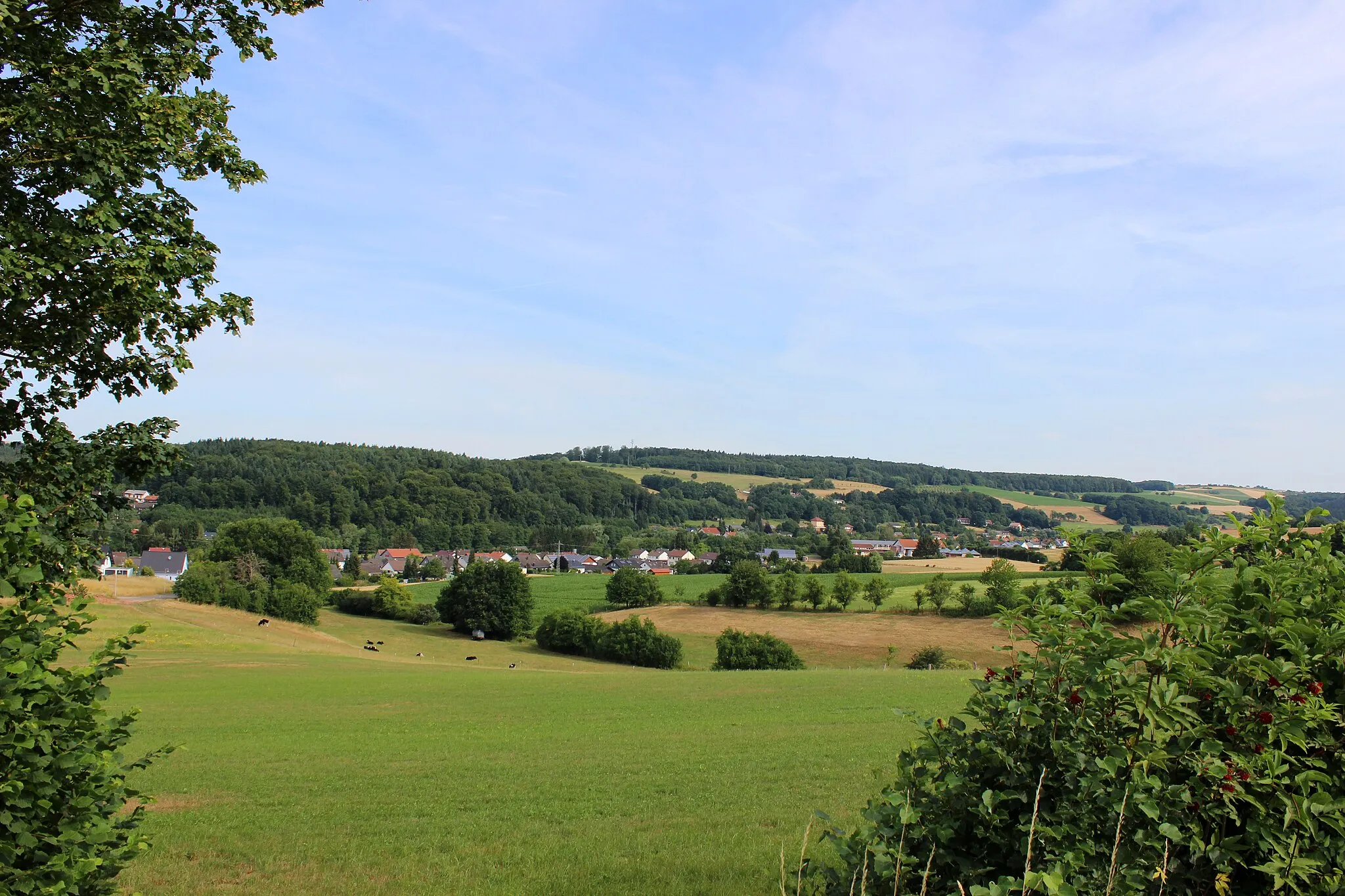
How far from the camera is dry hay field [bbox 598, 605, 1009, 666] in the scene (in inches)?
2419

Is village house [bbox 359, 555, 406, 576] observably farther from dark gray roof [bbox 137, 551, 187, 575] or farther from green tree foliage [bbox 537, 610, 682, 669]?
green tree foliage [bbox 537, 610, 682, 669]

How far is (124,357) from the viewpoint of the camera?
20.7ft

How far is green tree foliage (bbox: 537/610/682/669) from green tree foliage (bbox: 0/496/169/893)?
60.3m

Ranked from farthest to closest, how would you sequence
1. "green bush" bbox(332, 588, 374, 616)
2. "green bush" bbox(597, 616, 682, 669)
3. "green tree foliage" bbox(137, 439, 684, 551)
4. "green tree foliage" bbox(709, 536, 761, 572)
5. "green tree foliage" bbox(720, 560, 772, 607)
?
1. "green tree foliage" bbox(137, 439, 684, 551)
2. "green tree foliage" bbox(709, 536, 761, 572)
3. "green bush" bbox(332, 588, 374, 616)
4. "green tree foliage" bbox(720, 560, 772, 607)
5. "green bush" bbox(597, 616, 682, 669)

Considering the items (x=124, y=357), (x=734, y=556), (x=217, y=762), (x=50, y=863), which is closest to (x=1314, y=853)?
(x=50, y=863)

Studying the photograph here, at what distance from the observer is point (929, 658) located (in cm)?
5894

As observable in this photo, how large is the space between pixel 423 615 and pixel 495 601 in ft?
43.6

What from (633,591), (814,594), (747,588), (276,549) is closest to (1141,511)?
(814,594)

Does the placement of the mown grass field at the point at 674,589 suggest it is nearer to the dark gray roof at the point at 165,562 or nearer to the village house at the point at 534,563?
the village house at the point at 534,563

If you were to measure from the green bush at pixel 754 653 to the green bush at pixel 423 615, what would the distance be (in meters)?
39.4

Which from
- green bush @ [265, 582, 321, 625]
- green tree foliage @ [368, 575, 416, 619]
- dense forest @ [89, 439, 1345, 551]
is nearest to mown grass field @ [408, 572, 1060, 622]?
green tree foliage @ [368, 575, 416, 619]

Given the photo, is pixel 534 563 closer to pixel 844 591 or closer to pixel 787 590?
pixel 787 590

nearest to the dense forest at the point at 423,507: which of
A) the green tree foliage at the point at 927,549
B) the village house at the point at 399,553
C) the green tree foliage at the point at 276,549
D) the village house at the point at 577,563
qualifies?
the village house at the point at 399,553

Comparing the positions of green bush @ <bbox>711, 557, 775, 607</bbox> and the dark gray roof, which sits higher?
green bush @ <bbox>711, 557, 775, 607</bbox>
